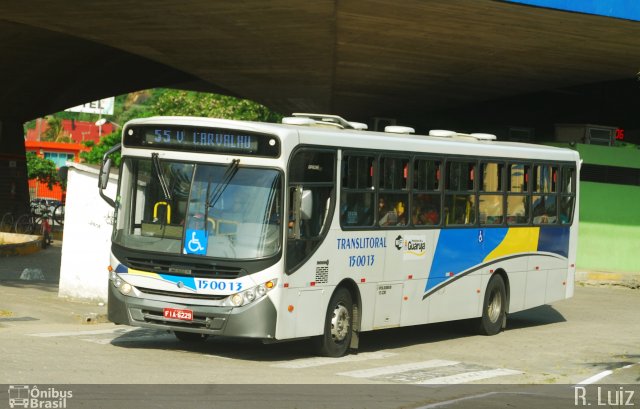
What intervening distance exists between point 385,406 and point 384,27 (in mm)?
17607

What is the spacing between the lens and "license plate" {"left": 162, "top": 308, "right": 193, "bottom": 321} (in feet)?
43.8

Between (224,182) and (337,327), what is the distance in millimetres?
2517

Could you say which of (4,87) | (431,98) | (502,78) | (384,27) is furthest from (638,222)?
(4,87)

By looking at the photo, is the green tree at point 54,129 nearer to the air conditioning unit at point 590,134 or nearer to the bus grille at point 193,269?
the air conditioning unit at point 590,134

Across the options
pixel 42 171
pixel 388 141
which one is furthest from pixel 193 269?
pixel 42 171

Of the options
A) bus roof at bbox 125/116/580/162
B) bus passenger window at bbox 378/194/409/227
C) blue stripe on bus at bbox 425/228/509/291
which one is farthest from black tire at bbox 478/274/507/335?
bus passenger window at bbox 378/194/409/227

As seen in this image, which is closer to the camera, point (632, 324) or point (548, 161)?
point (548, 161)

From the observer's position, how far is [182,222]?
13.5 m

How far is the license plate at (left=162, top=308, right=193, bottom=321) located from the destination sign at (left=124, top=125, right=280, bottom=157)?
188cm

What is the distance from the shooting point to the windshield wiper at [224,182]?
13.4 meters

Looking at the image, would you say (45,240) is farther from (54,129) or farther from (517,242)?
(54,129)

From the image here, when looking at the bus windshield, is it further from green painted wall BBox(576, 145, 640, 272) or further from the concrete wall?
green painted wall BBox(576, 145, 640, 272)

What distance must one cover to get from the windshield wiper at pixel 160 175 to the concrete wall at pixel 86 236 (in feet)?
16.7

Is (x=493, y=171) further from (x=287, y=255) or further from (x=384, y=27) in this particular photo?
(x=384, y=27)
